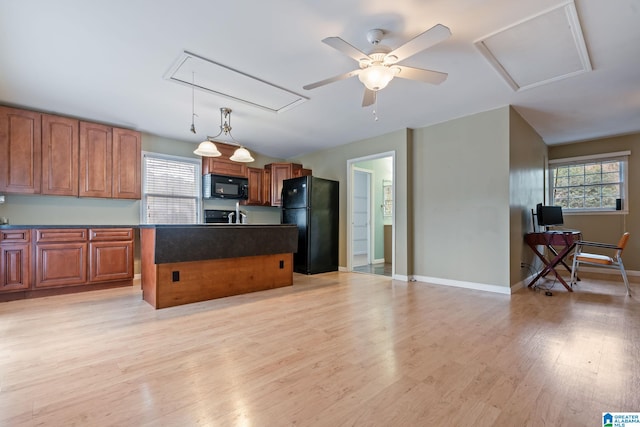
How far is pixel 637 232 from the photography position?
518 cm

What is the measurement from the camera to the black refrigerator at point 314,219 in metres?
5.38

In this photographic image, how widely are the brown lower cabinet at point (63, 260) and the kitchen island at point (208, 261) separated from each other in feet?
2.82

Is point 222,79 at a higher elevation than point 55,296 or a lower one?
higher

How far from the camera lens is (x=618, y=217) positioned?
17.6 ft

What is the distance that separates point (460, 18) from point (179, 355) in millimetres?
3261

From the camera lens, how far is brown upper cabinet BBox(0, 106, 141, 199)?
3.72 m

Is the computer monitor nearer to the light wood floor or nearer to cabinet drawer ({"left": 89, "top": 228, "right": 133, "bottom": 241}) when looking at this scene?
the light wood floor

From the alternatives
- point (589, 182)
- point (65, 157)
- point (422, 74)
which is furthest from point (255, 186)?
point (589, 182)

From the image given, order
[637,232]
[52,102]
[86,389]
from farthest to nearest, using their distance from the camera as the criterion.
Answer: [637,232]
[52,102]
[86,389]

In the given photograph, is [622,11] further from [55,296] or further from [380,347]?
[55,296]

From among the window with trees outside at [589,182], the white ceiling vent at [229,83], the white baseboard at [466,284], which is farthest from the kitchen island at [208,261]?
the window with trees outside at [589,182]

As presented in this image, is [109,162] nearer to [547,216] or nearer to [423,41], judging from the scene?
[423,41]

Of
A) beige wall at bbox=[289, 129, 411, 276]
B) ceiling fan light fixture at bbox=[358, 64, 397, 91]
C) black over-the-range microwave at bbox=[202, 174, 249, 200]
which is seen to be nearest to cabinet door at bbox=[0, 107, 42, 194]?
black over-the-range microwave at bbox=[202, 174, 249, 200]

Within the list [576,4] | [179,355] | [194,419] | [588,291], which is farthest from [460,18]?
[588,291]
